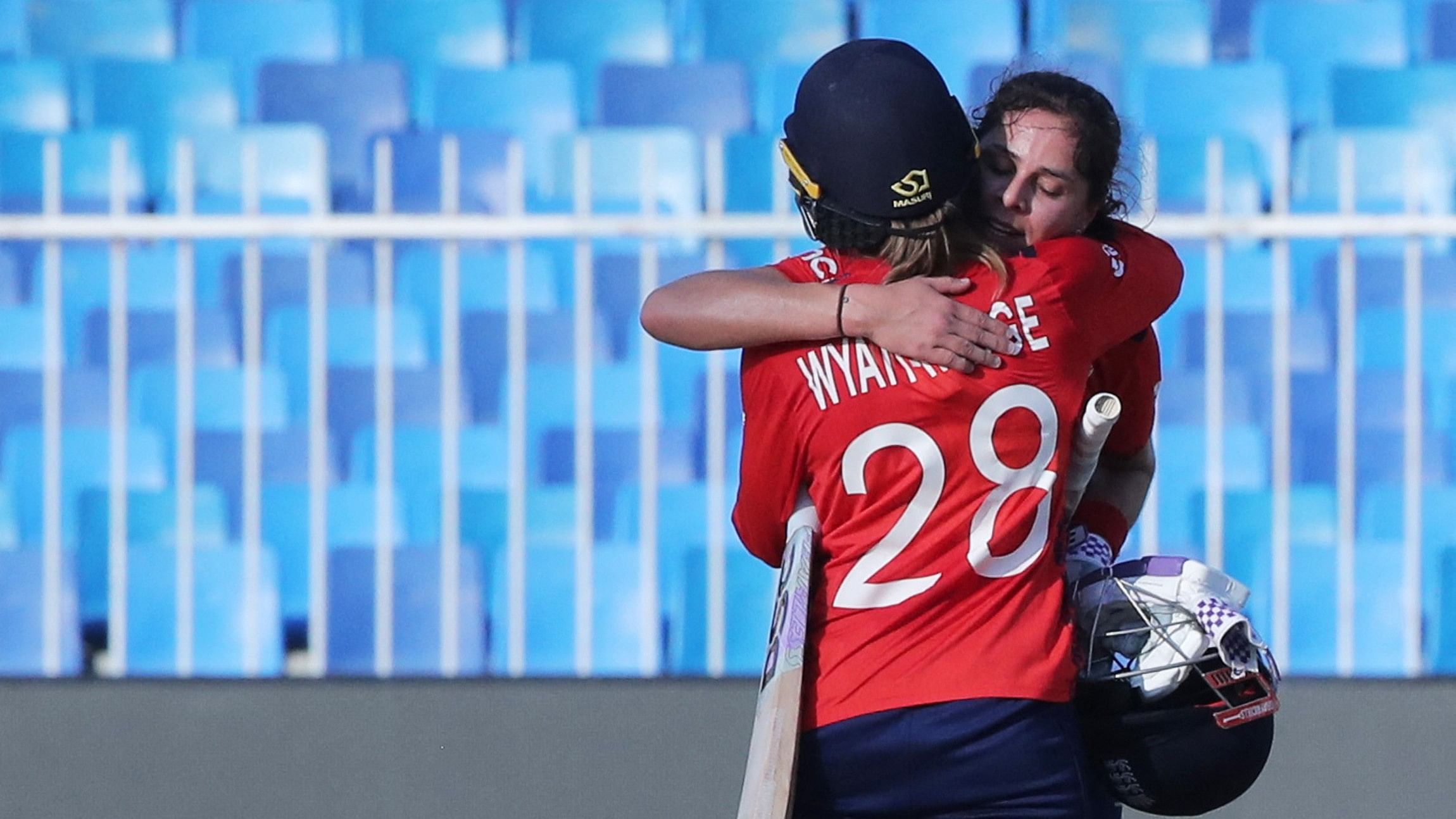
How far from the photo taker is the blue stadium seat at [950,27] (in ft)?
20.7

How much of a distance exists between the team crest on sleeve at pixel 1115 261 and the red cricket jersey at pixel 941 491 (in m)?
0.03

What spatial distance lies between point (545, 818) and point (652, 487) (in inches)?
30.2

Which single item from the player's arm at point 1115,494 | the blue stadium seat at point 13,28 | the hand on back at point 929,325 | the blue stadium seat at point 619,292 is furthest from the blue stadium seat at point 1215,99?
the hand on back at point 929,325

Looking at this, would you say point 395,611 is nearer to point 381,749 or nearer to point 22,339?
point 381,749

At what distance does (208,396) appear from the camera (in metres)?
5.02

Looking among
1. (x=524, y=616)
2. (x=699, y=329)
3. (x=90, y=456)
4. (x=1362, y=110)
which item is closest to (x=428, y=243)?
(x=90, y=456)

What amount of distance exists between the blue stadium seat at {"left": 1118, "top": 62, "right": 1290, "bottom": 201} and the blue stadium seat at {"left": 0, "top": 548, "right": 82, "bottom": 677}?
12.5ft

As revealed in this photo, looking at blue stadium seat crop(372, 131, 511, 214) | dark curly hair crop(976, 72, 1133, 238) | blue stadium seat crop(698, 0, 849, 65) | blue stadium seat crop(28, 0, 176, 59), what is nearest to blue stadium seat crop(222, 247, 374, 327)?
blue stadium seat crop(372, 131, 511, 214)

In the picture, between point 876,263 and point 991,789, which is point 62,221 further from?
point 991,789

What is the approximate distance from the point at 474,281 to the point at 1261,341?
7.46ft

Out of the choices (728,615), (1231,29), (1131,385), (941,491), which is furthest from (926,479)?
(1231,29)

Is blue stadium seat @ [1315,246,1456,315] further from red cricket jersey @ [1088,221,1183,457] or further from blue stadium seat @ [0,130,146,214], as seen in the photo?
blue stadium seat @ [0,130,146,214]

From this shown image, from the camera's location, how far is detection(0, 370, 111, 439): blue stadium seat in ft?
16.3

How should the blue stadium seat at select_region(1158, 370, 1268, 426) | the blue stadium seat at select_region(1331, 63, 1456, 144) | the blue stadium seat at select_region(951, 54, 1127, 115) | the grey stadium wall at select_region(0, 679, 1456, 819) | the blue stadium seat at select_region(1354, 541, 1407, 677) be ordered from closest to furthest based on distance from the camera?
the grey stadium wall at select_region(0, 679, 1456, 819) → the blue stadium seat at select_region(1354, 541, 1407, 677) → the blue stadium seat at select_region(1158, 370, 1268, 426) → the blue stadium seat at select_region(951, 54, 1127, 115) → the blue stadium seat at select_region(1331, 63, 1456, 144)
